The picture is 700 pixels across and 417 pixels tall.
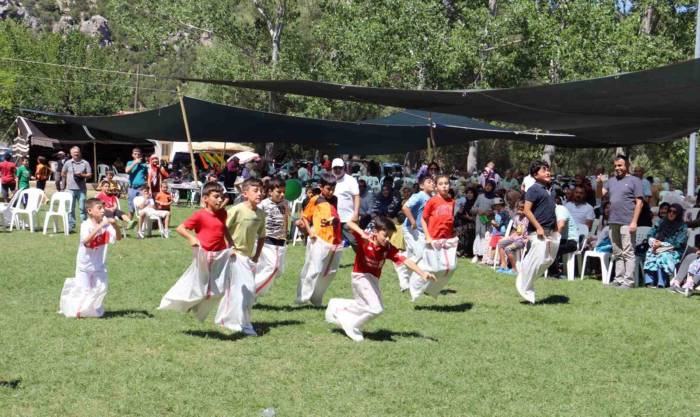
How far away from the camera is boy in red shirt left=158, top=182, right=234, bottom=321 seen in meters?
8.83

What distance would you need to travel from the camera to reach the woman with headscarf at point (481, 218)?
16.4 m

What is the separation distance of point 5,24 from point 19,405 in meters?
70.2

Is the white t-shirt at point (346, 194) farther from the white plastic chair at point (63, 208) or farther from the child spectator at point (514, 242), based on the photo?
the white plastic chair at point (63, 208)

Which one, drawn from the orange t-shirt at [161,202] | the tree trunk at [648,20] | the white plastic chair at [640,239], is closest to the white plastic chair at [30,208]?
the orange t-shirt at [161,202]

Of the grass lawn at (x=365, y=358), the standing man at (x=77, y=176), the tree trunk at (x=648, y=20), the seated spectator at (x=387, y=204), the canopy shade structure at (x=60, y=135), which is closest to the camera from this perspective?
the grass lawn at (x=365, y=358)

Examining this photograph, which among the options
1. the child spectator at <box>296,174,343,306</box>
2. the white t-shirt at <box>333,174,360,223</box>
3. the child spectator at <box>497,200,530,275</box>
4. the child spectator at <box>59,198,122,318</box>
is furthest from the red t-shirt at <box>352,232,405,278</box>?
the child spectator at <box>497,200,530,275</box>

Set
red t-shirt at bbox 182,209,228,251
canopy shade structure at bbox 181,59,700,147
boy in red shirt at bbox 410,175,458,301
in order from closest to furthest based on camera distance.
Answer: red t-shirt at bbox 182,209,228,251
canopy shade structure at bbox 181,59,700,147
boy in red shirt at bbox 410,175,458,301

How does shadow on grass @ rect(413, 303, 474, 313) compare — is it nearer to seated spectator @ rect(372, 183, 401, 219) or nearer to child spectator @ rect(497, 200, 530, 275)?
child spectator @ rect(497, 200, 530, 275)

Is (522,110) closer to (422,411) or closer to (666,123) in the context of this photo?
(666,123)

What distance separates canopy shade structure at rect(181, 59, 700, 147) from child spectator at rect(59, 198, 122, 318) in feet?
16.6

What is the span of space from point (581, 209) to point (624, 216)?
2098mm

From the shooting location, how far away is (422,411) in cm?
665

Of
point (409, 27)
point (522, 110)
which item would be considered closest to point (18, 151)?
point (409, 27)

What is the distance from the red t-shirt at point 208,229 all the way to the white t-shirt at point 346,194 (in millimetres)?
3914
